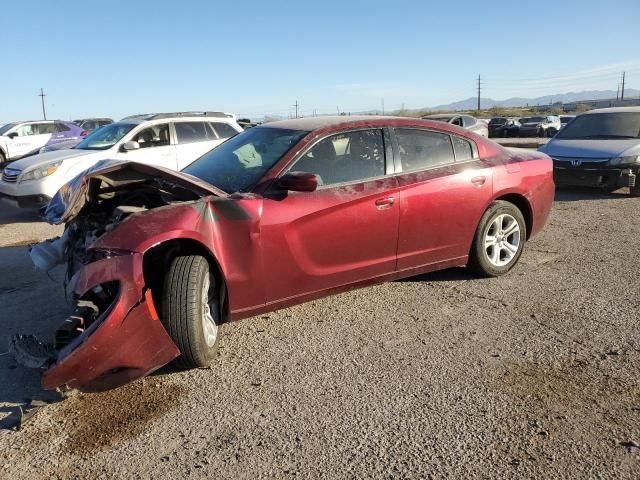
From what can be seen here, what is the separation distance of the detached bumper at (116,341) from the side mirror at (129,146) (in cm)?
613

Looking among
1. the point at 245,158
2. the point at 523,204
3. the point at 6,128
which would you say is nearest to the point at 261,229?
the point at 245,158

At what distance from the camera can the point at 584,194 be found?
31.9ft

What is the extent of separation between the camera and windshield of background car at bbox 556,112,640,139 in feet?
32.5

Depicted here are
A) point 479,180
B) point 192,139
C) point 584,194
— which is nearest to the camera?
point 479,180

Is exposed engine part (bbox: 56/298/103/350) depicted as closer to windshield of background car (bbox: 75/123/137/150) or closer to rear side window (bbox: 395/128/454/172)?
rear side window (bbox: 395/128/454/172)

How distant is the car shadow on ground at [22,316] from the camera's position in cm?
315

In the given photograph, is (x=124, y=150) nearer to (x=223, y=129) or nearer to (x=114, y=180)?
(x=223, y=129)

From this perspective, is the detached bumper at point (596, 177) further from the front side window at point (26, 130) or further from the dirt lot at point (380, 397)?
the front side window at point (26, 130)

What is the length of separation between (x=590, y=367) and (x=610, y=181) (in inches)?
260

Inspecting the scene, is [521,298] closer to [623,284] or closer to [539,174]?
[623,284]

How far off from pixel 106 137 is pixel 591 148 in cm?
863

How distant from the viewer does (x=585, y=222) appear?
743 centimetres

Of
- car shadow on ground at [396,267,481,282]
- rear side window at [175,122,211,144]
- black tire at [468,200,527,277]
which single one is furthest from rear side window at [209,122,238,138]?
black tire at [468,200,527,277]

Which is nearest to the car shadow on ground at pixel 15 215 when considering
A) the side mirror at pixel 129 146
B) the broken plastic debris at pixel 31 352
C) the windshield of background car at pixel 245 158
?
the side mirror at pixel 129 146
